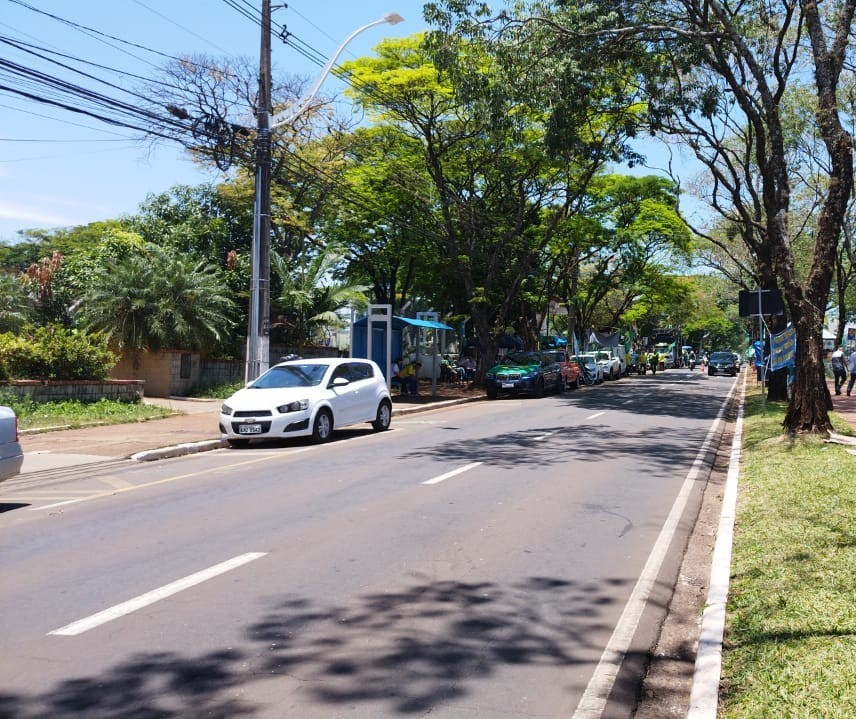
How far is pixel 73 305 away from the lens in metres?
26.3

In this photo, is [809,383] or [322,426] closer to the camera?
[809,383]

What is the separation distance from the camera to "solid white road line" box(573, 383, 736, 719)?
14.0 ft

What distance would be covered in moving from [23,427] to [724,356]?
164 ft

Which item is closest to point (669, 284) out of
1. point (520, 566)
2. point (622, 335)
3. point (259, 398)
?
point (622, 335)

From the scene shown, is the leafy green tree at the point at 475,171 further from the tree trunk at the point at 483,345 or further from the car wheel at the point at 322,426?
the car wheel at the point at 322,426

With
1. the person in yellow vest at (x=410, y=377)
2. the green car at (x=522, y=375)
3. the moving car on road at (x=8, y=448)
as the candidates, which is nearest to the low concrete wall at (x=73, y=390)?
the moving car on road at (x=8, y=448)

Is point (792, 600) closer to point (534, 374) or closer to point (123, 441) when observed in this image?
point (123, 441)

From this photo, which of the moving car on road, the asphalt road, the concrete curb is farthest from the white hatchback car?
the moving car on road

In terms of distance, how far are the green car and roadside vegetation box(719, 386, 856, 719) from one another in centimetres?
1921

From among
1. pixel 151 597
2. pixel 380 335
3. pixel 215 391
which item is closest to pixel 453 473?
pixel 151 597

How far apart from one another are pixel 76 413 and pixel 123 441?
12.3 feet

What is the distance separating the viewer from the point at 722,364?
56938mm

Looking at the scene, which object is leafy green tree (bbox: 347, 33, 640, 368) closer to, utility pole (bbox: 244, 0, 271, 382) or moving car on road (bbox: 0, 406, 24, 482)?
utility pole (bbox: 244, 0, 271, 382)

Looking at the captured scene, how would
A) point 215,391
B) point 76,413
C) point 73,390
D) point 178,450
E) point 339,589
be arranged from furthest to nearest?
point 215,391 < point 73,390 < point 76,413 < point 178,450 < point 339,589
